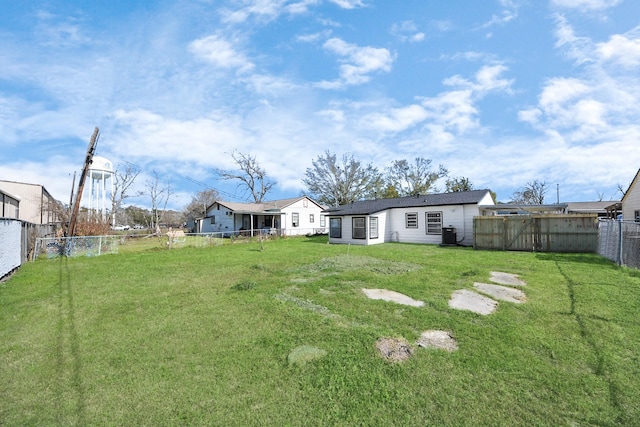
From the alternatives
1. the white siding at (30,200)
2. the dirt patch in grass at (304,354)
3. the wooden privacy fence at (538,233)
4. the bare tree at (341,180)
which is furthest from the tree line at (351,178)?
the dirt patch in grass at (304,354)

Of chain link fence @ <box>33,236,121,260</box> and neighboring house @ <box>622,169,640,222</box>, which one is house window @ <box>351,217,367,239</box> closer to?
chain link fence @ <box>33,236,121,260</box>

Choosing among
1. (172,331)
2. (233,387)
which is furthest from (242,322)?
(233,387)

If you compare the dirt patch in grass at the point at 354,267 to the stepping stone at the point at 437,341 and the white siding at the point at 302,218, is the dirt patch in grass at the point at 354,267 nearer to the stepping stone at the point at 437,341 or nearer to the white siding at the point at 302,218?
the stepping stone at the point at 437,341

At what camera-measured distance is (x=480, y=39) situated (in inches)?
370

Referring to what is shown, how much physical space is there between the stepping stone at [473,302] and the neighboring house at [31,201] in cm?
2937

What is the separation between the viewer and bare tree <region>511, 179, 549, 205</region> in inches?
1792

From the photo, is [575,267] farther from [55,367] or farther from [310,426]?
[55,367]

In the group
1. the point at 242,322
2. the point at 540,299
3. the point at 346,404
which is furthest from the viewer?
the point at 540,299

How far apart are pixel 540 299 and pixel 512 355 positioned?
9.65 ft

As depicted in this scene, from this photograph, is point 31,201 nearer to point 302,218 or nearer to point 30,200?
point 30,200

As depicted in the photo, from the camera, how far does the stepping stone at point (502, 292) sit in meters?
5.70

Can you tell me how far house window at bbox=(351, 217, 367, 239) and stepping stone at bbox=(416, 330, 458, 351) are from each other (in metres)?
13.9

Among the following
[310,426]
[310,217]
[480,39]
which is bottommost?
[310,426]

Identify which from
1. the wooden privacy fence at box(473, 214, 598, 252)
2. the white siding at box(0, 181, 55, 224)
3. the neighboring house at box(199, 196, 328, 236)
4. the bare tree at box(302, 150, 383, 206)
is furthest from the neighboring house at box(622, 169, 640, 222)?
the white siding at box(0, 181, 55, 224)
